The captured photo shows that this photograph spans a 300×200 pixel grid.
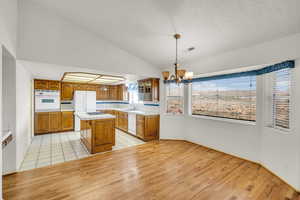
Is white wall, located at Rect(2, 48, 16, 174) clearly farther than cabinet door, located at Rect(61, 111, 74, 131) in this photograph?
No

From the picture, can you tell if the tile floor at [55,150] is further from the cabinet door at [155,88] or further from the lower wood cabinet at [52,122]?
the cabinet door at [155,88]

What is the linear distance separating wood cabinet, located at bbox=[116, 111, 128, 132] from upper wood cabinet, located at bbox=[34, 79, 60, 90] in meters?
2.76

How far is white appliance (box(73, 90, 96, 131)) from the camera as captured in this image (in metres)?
5.54

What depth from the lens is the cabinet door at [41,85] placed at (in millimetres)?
5046

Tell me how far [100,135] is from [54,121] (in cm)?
307

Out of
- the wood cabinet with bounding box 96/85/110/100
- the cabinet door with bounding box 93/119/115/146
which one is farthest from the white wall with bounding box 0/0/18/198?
the wood cabinet with bounding box 96/85/110/100

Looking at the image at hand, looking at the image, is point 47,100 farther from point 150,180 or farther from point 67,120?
point 150,180

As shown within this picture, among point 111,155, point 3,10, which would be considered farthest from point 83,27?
point 111,155

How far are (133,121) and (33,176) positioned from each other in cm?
298

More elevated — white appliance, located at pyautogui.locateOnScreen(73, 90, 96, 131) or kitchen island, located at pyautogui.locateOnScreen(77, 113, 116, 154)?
white appliance, located at pyautogui.locateOnScreen(73, 90, 96, 131)

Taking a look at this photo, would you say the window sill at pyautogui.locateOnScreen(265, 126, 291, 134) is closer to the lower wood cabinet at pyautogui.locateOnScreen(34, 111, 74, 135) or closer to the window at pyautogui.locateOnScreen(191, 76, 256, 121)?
the window at pyautogui.locateOnScreen(191, 76, 256, 121)

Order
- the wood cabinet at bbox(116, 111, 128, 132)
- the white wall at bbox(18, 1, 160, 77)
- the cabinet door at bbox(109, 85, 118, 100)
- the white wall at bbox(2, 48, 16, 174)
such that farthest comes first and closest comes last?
the cabinet door at bbox(109, 85, 118, 100) < the wood cabinet at bbox(116, 111, 128, 132) < the white wall at bbox(18, 1, 160, 77) < the white wall at bbox(2, 48, 16, 174)

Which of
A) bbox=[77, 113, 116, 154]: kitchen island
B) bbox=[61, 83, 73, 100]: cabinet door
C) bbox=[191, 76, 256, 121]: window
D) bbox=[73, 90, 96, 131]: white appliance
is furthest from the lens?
bbox=[61, 83, 73, 100]: cabinet door

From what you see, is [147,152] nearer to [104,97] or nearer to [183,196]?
[183,196]
